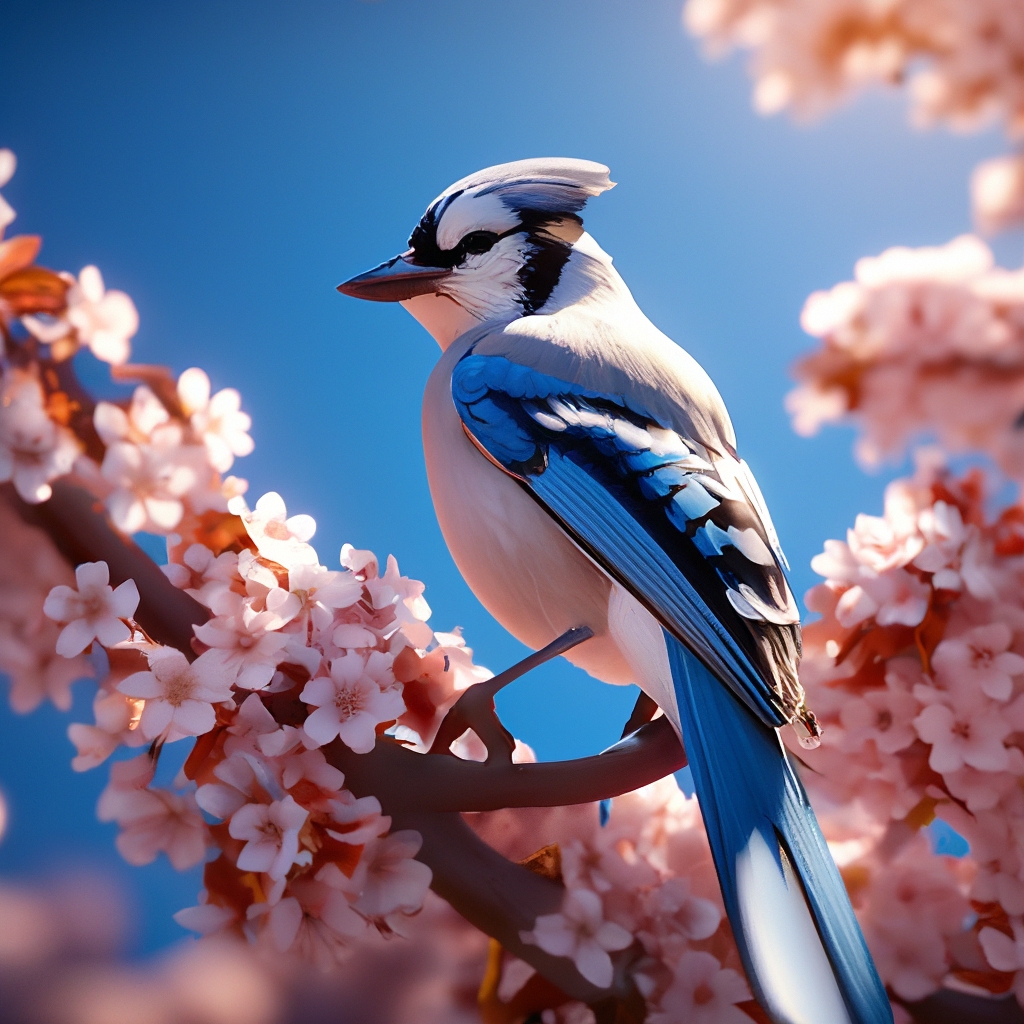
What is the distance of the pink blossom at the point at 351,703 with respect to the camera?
2.51 feet

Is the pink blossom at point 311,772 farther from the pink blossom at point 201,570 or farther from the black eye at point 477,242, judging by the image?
the black eye at point 477,242

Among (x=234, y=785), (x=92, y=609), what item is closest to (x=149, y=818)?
(x=234, y=785)

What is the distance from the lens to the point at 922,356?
69 cm

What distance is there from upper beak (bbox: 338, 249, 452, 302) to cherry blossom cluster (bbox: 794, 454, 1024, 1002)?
609 millimetres

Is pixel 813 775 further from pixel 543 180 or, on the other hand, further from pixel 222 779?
pixel 543 180

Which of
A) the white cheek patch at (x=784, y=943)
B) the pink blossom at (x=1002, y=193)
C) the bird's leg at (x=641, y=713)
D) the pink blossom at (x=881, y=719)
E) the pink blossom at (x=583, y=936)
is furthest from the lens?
the bird's leg at (x=641, y=713)

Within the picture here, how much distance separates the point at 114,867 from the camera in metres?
0.71

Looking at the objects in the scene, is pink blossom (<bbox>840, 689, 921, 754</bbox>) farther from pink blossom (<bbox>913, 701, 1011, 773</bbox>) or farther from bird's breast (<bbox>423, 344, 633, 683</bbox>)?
bird's breast (<bbox>423, 344, 633, 683</bbox>)

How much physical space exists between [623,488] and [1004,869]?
0.55 m

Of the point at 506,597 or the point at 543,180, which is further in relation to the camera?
the point at 543,180

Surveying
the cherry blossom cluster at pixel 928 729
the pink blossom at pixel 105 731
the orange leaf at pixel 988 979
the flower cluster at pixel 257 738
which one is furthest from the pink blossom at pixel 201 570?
the orange leaf at pixel 988 979

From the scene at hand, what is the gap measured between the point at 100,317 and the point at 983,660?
0.96 metres

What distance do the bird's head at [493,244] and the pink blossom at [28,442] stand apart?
494 millimetres

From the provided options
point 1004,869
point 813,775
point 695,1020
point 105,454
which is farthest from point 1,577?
point 1004,869
